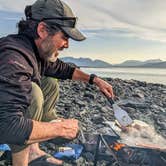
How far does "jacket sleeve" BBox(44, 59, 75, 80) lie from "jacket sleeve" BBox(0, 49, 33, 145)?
1.96 meters

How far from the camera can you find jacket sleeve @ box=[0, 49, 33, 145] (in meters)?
4.25

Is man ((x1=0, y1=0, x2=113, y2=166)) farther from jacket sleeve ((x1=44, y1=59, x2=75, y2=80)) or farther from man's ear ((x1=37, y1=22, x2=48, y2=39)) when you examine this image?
jacket sleeve ((x1=44, y1=59, x2=75, y2=80))

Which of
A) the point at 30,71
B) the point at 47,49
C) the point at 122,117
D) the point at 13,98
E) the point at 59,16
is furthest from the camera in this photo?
the point at 122,117

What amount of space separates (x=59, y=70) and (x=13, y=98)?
92.8 inches

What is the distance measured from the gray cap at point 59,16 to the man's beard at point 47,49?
209 mm

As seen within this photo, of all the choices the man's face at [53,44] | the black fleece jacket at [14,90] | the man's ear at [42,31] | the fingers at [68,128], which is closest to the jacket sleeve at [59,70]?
the man's face at [53,44]

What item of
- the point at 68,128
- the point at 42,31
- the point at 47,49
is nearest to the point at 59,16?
the point at 42,31

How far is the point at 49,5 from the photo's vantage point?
495 centimetres

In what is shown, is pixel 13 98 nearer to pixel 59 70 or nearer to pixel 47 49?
pixel 47 49

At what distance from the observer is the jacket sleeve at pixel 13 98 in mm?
4254

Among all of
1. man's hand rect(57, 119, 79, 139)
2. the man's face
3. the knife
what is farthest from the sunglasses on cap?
the knife

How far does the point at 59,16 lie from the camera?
490 cm

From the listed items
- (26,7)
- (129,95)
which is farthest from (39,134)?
(129,95)

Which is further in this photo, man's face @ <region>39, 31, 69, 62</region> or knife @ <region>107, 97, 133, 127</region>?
knife @ <region>107, 97, 133, 127</region>
